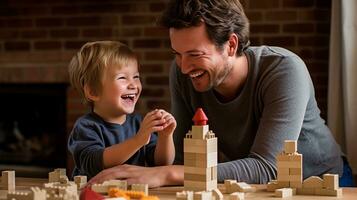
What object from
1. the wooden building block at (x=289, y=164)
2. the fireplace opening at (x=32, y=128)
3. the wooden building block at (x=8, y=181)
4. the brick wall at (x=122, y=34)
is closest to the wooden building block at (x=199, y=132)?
the wooden building block at (x=289, y=164)

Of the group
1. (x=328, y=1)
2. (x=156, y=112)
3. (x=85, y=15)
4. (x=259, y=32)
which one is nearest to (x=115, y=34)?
(x=85, y=15)

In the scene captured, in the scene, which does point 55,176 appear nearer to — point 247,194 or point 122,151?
point 122,151

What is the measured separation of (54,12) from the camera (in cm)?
348

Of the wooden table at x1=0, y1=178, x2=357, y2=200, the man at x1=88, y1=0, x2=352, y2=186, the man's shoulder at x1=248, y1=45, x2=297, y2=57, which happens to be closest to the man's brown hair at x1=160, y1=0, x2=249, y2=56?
the man at x1=88, y1=0, x2=352, y2=186

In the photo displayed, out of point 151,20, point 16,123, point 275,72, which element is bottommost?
point 16,123

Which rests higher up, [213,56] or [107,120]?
[213,56]

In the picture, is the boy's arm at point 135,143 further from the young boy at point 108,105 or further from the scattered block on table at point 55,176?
the scattered block on table at point 55,176

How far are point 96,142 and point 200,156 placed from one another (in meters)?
0.61

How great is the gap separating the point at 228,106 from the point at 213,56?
9.1 inches

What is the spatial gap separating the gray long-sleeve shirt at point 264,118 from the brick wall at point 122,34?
0.87 metres

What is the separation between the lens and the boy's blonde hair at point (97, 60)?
80.7 inches

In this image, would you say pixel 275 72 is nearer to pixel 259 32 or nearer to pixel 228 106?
pixel 228 106

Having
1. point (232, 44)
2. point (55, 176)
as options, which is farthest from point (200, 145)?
point (232, 44)

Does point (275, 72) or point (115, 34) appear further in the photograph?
point (115, 34)
